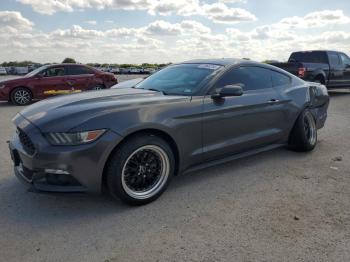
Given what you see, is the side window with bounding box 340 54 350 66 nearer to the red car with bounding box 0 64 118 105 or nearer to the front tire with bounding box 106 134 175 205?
the red car with bounding box 0 64 118 105

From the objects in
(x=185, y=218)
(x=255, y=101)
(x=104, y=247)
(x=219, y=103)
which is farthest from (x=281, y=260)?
(x=255, y=101)

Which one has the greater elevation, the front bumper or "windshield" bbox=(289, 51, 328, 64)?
"windshield" bbox=(289, 51, 328, 64)

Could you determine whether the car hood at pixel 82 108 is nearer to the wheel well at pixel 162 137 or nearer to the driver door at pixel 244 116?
the wheel well at pixel 162 137

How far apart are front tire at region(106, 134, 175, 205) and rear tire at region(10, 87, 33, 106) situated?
9621 mm

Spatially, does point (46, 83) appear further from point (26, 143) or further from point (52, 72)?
point (26, 143)

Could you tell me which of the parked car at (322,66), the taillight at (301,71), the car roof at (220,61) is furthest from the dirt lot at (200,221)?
the parked car at (322,66)

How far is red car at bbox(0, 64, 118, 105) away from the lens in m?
12.0

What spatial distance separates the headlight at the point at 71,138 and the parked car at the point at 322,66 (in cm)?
1092

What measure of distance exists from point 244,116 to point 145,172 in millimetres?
1597

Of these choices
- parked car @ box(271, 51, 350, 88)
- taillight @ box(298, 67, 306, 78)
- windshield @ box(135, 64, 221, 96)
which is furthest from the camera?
parked car @ box(271, 51, 350, 88)

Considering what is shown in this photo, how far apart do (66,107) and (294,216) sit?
253 centimetres

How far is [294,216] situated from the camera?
3545 millimetres

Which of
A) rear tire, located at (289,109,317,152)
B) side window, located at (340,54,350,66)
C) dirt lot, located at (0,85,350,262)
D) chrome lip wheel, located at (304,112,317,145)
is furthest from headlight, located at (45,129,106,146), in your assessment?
side window, located at (340,54,350,66)

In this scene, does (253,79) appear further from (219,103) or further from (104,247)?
(104,247)
